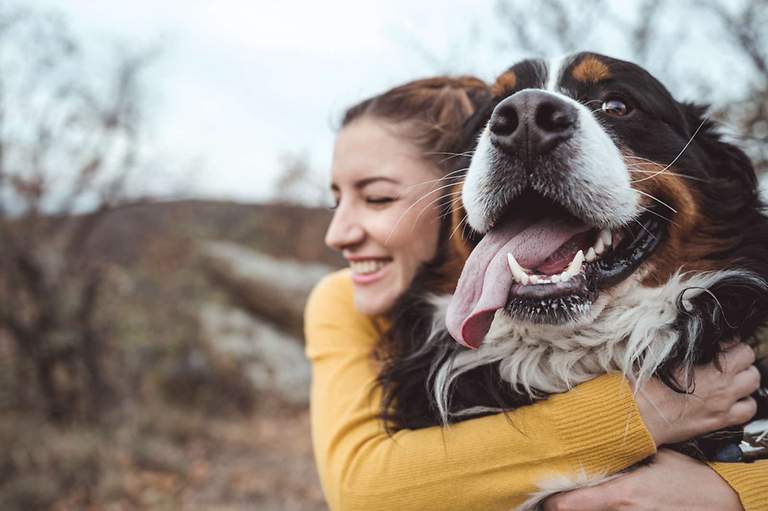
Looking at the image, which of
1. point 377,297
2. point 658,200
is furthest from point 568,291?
point 377,297

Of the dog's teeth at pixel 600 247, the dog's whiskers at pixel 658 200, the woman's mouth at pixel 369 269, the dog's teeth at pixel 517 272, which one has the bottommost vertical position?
the woman's mouth at pixel 369 269

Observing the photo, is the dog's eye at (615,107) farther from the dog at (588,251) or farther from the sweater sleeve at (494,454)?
Answer: the sweater sleeve at (494,454)

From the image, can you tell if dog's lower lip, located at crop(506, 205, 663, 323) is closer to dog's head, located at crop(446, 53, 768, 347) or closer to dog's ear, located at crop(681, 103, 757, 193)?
dog's head, located at crop(446, 53, 768, 347)

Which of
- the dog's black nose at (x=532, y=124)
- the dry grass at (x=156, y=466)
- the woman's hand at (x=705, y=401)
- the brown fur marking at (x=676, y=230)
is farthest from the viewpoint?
the dry grass at (x=156, y=466)

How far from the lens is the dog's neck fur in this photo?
6.12 feet

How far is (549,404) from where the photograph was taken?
71.3 inches

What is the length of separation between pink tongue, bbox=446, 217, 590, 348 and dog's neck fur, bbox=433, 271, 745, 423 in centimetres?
16

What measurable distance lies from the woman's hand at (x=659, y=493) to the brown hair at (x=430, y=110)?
128cm

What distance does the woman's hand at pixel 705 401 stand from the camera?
1772mm

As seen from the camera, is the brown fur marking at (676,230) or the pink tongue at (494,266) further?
the brown fur marking at (676,230)

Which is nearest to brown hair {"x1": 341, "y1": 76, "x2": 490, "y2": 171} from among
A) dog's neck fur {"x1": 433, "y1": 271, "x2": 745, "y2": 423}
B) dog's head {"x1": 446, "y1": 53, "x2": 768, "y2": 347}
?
dog's head {"x1": 446, "y1": 53, "x2": 768, "y2": 347}

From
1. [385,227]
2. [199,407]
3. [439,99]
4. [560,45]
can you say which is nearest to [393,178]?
[385,227]

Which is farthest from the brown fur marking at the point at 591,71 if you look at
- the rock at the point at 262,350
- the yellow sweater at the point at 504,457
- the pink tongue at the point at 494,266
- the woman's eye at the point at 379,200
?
the rock at the point at 262,350

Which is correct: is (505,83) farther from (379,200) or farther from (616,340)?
(616,340)
